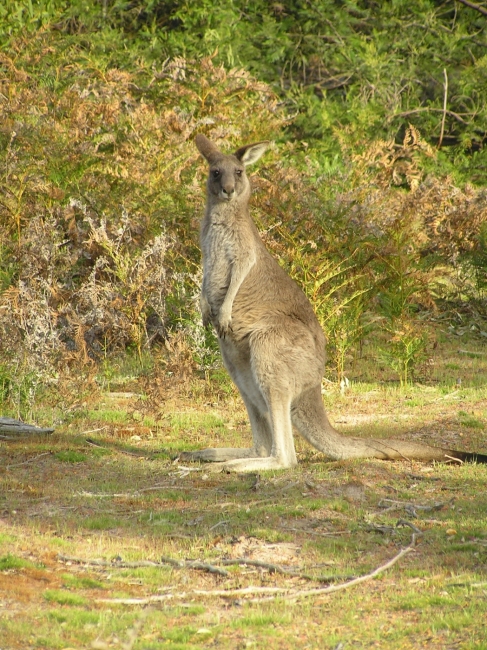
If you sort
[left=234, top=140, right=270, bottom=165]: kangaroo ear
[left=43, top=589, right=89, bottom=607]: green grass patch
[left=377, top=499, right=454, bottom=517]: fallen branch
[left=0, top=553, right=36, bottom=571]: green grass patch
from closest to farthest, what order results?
[left=43, top=589, right=89, bottom=607]: green grass patch → [left=0, top=553, right=36, bottom=571]: green grass patch → [left=377, top=499, right=454, bottom=517]: fallen branch → [left=234, top=140, right=270, bottom=165]: kangaroo ear

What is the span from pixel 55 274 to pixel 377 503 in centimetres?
502

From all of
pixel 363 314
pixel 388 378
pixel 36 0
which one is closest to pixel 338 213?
pixel 363 314

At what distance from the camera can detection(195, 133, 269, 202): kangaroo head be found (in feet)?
21.2

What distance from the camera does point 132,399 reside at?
830 cm

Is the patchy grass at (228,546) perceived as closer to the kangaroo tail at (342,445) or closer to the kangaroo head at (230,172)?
the kangaroo tail at (342,445)

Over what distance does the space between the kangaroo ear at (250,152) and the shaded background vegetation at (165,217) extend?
6.67ft

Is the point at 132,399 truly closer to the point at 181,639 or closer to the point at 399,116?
the point at 181,639

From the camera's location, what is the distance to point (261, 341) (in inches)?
237

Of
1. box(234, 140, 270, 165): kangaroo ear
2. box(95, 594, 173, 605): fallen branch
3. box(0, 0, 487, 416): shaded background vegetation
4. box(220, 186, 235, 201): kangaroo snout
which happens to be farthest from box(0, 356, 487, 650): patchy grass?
box(234, 140, 270, 165): kangaroo ear

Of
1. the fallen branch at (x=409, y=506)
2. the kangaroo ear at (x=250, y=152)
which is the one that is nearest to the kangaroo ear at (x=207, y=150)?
the kangaroo ear at (x=250, y=152)

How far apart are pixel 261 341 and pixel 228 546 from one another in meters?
1.76

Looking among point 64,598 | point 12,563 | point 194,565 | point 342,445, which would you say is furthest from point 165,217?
point 64,598

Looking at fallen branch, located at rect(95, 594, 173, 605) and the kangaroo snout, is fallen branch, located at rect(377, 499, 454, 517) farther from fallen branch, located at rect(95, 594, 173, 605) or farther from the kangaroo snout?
the kangaroo snout

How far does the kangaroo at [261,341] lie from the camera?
5.94m
